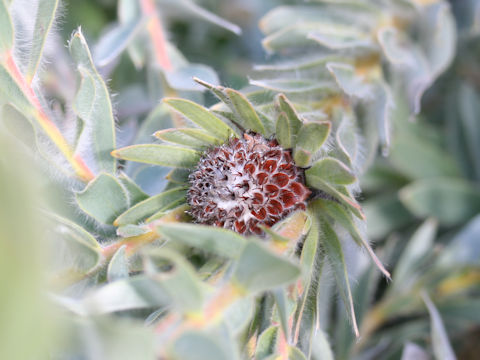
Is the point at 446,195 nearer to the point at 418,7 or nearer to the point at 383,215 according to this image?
the point at 383,215

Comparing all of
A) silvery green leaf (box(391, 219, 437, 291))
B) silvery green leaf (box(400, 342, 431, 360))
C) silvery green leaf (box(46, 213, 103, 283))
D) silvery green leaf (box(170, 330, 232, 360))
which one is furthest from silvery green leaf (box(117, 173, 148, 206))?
silvery green leaf (box(391, 219, 437, 291))

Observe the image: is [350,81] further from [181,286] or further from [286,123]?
[181,286]

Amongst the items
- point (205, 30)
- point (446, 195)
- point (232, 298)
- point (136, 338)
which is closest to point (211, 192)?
point (232, 298)

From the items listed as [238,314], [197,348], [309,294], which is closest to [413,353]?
[309,294]

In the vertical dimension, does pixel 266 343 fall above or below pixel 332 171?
below

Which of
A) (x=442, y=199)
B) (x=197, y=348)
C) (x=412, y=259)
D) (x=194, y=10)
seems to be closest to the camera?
(x=197, y=348)

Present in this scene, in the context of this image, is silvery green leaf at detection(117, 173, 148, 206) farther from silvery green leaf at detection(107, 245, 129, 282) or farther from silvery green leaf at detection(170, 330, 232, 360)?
silvery green leaf at detection(170, 330, 232, 360)
